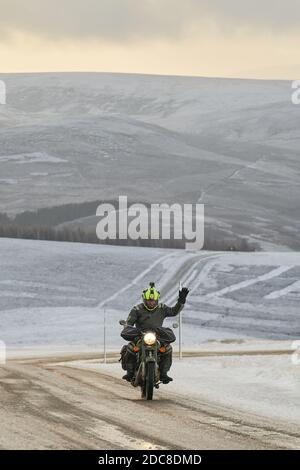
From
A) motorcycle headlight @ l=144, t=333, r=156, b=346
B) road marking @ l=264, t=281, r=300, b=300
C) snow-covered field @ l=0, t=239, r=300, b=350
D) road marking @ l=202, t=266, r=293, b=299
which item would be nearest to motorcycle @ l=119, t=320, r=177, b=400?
motorcycle headlight @ l=144, t=333, r=156, b=346

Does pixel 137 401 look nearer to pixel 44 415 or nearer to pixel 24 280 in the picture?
pixel 44 415

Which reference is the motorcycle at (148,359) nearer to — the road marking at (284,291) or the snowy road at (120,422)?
the snowy road at (120,422)

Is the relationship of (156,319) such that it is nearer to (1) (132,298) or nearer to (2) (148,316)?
(2) (148,316)

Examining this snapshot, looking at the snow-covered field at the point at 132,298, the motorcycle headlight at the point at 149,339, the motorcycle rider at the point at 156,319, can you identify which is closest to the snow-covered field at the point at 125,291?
the snow-covered field at the point at 132,298

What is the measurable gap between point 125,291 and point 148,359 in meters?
71.7

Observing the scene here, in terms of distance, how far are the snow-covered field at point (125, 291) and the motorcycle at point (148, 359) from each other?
4519cm

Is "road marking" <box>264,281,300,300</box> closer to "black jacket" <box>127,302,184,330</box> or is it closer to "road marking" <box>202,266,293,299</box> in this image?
"road marking" <box>202,266,293,299</box>

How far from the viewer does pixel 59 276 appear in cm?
9375

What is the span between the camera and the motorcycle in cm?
1805

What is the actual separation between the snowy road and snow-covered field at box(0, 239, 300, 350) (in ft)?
149

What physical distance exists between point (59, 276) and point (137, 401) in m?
76.5

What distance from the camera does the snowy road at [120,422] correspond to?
11.7 meters

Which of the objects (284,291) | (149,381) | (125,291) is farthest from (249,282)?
(149,381)
